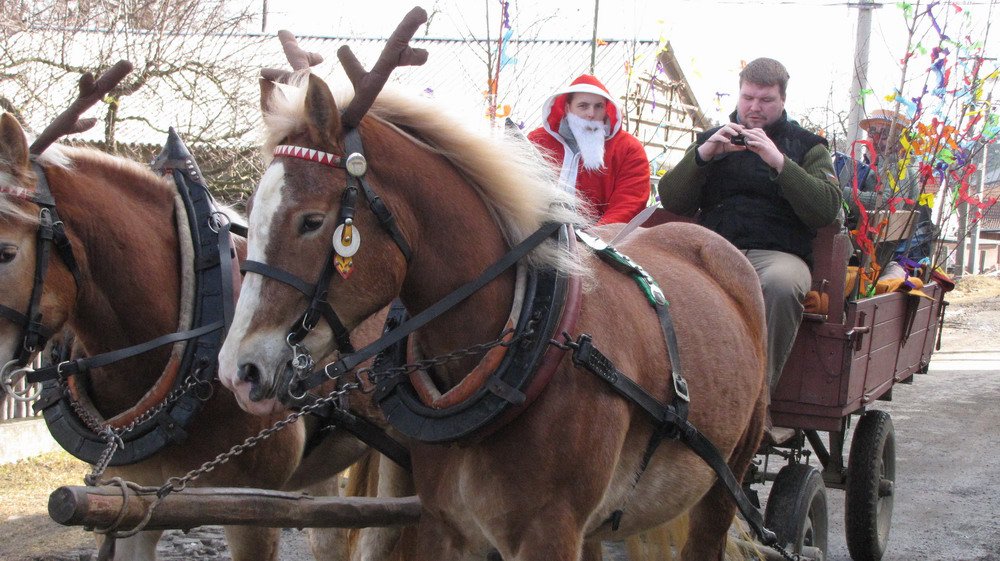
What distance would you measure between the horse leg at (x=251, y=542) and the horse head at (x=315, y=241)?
1.05 metres

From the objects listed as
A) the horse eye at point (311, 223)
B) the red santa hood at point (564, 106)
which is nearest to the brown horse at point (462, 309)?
the horse eye at point (311, 223)

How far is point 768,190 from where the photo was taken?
12.7 feet

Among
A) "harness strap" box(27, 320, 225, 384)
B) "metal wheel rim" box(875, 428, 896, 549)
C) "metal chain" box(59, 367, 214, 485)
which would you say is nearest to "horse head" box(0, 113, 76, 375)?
"harness strap" box(27, 320, 225, 384)

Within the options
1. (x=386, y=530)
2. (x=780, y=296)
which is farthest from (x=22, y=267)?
(x=780, y=296)

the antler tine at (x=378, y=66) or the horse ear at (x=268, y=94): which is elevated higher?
the antler tine at (x=378, y=66)

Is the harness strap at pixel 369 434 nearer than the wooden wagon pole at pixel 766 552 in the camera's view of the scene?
Yes

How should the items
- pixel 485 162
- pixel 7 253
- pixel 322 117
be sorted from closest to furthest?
pixel 322 117, pixel 485 162, pixel 7 253

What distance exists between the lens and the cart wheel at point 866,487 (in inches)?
184

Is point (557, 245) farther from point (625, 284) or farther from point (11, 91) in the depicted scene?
point (11, 91)

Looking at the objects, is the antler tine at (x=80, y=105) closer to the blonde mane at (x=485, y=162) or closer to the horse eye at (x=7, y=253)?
the horse eye at (x=7, y=253)

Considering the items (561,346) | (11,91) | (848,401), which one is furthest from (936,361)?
(561,346)

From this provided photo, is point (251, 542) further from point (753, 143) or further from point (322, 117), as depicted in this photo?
point (753, 143)

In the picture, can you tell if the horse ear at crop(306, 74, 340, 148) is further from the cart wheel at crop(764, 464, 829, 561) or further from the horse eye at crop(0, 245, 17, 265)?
the cart wheel at crop(764, 464, 829, 561)

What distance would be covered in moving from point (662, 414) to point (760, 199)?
1613 mm
